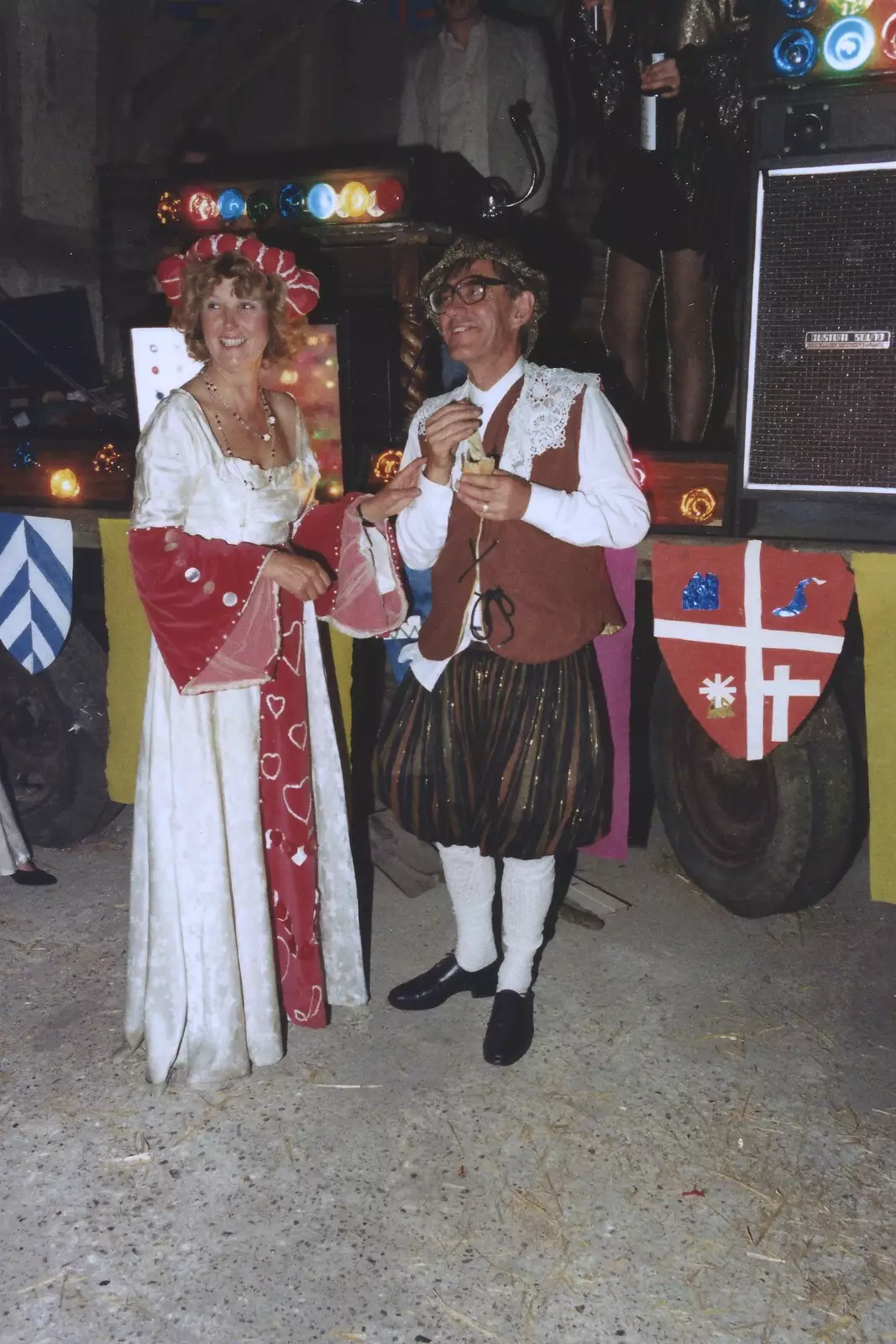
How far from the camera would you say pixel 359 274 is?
516cm

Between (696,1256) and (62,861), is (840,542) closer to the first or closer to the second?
(696,1256)

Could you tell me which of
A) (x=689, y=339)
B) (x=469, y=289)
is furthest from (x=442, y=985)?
(x=689, y=339)

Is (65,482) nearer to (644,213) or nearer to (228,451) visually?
(228,451)

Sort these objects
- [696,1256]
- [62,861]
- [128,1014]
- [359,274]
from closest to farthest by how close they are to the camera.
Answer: [696,1256] → [128,1014] → [62,861] → [359,274]

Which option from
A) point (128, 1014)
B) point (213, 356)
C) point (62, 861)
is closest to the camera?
point (213, 356)

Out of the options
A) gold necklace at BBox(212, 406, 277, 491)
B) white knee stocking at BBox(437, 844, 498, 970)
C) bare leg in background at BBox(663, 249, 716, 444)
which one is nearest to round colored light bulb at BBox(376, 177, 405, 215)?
bare leg in background at BBox(663, 249, 716, 444)

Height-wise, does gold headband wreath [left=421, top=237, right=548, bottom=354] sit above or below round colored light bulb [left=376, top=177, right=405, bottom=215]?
below

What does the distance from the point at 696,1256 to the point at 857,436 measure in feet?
7.71

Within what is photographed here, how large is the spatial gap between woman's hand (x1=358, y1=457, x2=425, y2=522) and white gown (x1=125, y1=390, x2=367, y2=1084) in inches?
8.7

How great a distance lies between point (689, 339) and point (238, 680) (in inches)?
111

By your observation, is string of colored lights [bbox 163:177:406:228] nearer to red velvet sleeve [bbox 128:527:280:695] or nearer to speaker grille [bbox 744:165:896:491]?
speaker grille [bbox 744:165:896:491]

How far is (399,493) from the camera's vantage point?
9.61 ft

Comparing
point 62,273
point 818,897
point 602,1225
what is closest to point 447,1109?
point 602,1225

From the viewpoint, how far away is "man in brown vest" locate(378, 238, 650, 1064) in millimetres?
2820
